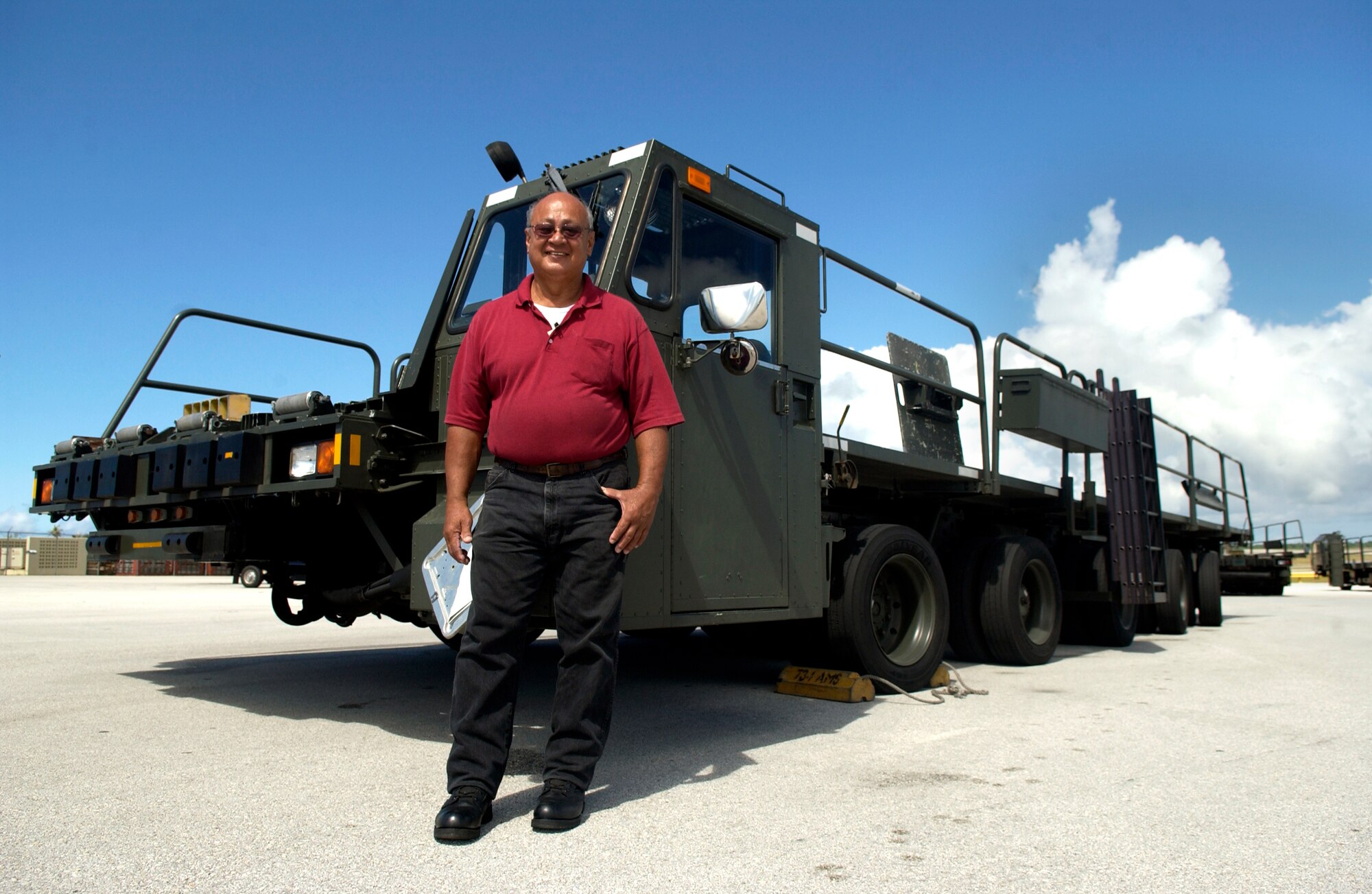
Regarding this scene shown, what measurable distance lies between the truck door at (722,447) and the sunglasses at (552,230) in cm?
101

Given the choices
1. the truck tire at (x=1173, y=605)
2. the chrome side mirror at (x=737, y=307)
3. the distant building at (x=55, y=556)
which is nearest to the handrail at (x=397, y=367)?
the chrome side mirror at (x=737, y=307)

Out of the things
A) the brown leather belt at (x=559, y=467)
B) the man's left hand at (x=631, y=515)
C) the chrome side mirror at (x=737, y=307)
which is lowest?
the man's left hand at (x=631, y=515)

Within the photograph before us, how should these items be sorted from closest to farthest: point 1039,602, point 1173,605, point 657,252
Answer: point 657,252 < point 1039,602 < point 1173,605

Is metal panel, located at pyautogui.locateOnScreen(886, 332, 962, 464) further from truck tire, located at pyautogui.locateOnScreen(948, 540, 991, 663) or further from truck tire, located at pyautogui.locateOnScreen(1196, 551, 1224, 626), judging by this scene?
truck tire, located at pyautogui.locateOnScreen(1196, 551, 1224, 626)

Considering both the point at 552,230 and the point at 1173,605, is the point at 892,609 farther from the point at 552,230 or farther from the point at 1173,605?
the point at 1173,605

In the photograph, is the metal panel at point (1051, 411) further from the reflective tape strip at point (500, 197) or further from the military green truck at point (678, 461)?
the reflective tape strip at point (500, 197)

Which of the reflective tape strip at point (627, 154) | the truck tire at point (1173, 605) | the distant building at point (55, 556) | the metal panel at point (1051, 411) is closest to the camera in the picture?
the reflective tape strip at point (627, 154)

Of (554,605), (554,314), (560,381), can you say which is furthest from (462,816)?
(554,314)

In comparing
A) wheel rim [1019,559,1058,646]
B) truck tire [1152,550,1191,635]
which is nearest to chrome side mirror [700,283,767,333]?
wheel rim [1019,559,1058,646]

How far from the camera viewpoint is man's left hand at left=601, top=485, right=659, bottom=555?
303 cm

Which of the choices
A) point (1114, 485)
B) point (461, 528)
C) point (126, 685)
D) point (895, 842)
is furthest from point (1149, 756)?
point (126, 685)

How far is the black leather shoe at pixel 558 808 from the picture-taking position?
2.82m

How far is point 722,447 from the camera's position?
433cm

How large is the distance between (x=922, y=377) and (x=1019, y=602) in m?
2.07
